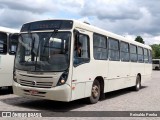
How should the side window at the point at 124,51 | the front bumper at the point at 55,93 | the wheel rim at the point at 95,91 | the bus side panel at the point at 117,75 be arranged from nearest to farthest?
1. the front bumper at the point at 55,93
2. the wheel rim at the point at 95,91
3. the bus side panel at the point at 117,75
4. the side window at the point at 124,51

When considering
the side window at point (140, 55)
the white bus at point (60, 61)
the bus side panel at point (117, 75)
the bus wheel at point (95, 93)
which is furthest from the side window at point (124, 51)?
the bus wheel at point (95, 93)

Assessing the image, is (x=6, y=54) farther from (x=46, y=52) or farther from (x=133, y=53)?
(x=133, y=53)

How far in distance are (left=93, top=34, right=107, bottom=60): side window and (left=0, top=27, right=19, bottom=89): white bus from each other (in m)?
3.51

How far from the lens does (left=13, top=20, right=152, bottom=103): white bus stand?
10.1 meters

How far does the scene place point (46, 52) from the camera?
1034cm

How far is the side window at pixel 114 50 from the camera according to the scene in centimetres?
1392

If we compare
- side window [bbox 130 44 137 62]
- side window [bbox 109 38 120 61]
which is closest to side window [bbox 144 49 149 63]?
side window [bbox 130 44 137 62]

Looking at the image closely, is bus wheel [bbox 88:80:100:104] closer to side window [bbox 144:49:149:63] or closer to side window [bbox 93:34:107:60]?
side window [bbox 93:34:107:60]

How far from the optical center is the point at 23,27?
11.5 m

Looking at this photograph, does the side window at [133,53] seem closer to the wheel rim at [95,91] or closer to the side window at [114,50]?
the side window at [114,50]

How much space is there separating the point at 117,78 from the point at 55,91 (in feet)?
17.6

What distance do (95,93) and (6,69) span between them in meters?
4.13

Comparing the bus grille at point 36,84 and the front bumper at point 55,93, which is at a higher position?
the bus grille at point 36,84

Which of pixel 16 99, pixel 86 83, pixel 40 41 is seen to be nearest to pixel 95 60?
pixel 86 83
